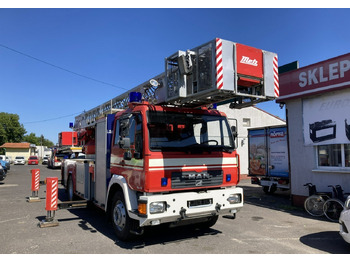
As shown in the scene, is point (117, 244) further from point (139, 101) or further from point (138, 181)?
point (139, 101)

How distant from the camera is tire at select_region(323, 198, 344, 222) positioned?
7094 mm

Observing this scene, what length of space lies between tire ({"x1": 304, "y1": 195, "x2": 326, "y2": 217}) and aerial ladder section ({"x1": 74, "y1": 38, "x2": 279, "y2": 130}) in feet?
13.3

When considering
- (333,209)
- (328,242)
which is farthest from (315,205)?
(328,242)

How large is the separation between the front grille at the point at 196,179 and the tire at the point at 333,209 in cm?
376

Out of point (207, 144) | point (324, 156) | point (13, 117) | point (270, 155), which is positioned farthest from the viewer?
point (13, 117)

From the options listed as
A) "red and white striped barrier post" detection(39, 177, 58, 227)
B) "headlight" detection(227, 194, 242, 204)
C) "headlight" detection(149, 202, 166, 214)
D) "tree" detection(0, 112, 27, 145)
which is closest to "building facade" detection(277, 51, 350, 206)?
"headlight" detection(227, 194, 242, 204)

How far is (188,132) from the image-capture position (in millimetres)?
5348

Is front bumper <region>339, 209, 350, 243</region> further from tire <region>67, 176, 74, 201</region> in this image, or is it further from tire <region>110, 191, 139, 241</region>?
tire <region>67, 176, 74, 201</region>

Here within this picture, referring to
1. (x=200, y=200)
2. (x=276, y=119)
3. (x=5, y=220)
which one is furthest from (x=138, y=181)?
(x=276, y=119)

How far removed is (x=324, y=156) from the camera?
8.25 m

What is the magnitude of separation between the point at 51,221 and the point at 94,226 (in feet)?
3.54

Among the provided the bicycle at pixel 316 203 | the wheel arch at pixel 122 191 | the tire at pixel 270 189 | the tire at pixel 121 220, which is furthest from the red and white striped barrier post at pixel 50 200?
the tire at pixel 270 189

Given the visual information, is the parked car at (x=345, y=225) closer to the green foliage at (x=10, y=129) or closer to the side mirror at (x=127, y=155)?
the side mirror at (x=127, y=155)

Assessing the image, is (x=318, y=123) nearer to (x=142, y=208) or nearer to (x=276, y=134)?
(x=276, y=134)
